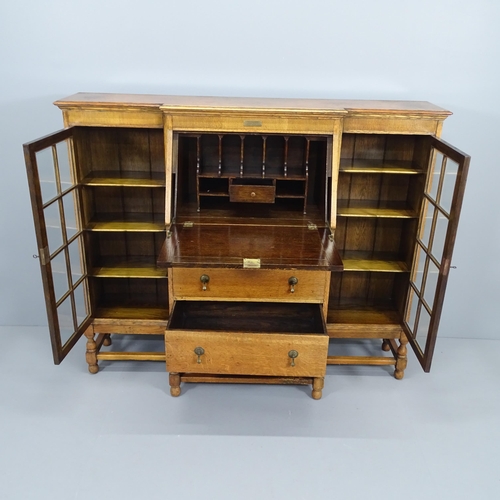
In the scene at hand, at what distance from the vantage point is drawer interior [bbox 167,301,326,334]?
2580 millimetres

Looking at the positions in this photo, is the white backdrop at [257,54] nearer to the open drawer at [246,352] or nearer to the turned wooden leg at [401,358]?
the turned wooden leg at [401,358]

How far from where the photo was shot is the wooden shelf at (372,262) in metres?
2.56

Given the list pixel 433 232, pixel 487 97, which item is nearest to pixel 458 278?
pixel 433 232

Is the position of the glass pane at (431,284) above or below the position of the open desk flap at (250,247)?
below

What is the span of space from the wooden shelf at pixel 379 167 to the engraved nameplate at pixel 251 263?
0.71 meters

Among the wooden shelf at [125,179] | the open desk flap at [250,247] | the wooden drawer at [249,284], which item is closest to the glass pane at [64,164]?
the wooden shelf at [125,179]

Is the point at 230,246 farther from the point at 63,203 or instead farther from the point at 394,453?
the point at 394,453

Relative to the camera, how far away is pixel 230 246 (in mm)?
2189

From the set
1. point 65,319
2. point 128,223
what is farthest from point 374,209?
point 65,319

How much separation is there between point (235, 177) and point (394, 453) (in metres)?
1.52

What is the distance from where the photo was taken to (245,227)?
94.3 inches

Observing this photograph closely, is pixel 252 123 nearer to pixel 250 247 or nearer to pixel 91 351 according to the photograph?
pixel 250 247

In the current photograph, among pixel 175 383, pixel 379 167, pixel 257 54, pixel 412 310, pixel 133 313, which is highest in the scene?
pixel 257 54

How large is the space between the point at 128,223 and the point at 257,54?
1.15 meters
